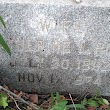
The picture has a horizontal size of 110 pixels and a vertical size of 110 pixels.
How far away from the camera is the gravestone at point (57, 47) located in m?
1.54

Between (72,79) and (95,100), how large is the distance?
0.21 m

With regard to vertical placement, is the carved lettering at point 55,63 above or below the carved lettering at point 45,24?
below

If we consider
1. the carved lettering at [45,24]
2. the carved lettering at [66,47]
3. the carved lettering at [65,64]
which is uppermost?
the carved lettering at [45,24]

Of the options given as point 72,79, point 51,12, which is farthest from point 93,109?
point 51,12

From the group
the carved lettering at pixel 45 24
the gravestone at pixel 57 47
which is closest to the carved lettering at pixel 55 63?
the gravestone at pixel 57 47

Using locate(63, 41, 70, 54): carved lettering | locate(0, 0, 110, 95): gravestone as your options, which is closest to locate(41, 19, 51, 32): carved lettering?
locate(0, 0, 110, 95): gravestone

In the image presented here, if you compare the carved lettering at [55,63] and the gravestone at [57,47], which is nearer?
the gravestone at [57,47]

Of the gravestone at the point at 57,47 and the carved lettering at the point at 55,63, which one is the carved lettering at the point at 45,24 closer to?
the gravestone at the point at 57,47

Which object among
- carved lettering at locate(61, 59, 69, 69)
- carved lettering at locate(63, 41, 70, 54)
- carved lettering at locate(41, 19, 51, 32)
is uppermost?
carved lettering at locate(41, 19, 51, 32)

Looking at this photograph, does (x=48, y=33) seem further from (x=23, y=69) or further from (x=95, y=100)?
(x=95, y=100)

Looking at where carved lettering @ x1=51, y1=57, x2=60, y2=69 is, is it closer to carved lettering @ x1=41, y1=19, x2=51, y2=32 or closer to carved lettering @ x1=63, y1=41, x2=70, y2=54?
carved lettering @ x1=63, y1=41, x2=70, y2=54

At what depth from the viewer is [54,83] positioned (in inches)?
70.8

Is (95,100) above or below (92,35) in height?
below

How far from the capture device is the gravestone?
154 cm
